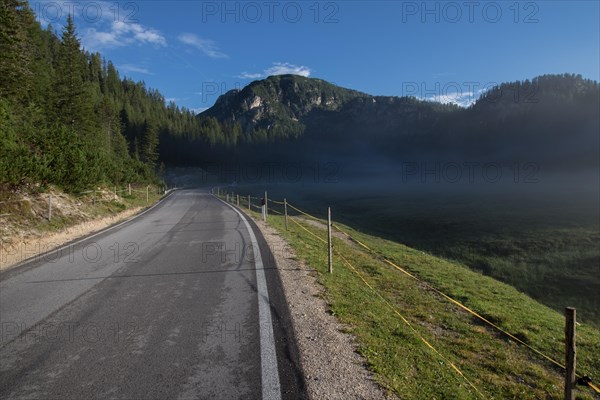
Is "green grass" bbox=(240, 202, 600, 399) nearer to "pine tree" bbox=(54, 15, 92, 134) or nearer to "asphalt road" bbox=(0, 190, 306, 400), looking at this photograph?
"asphalt road" bbox=(0, 190, 306, 400)

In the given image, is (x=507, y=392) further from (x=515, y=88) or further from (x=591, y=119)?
(x=515, y=88)

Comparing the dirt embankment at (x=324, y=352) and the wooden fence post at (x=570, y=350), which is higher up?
the wooden fence post at (x=570, y=350)

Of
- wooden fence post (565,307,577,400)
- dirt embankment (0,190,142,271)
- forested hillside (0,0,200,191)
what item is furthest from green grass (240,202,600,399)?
forested hillside (0,0,200,191)

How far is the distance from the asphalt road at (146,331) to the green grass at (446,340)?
122cm

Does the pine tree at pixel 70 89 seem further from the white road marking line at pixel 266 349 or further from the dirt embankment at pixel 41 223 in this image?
the white road marking line at pixel 266 349

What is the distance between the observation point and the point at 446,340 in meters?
6.94

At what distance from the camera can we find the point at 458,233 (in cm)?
3353

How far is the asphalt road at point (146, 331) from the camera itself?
12.3ft

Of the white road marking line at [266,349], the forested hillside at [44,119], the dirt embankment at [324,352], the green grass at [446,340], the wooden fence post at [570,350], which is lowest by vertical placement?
the green grass at [446,340]

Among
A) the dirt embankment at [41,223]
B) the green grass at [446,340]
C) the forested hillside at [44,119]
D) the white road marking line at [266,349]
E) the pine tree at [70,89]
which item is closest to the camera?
the white road marking line at [266,349]

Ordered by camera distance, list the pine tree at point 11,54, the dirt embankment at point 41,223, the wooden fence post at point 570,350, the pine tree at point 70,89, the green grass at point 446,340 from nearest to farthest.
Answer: the wooden fence post at point 570,350 < the green grass at point 446,340 < the dirt embankment at point 41,223 < the pine tree at point 11,54 < the pine tree at point 70,89

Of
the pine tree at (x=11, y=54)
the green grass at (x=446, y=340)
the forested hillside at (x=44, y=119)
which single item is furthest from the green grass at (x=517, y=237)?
the pine tree at (x=11, y=54)

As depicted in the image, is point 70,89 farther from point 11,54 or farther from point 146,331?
point 146,331

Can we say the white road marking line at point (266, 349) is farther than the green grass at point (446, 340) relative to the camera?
No
